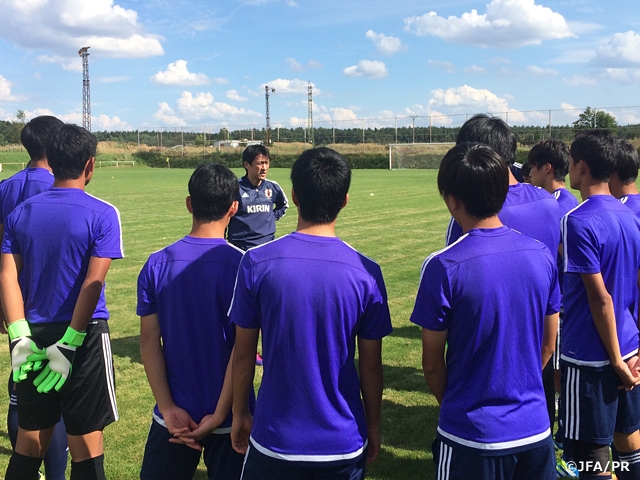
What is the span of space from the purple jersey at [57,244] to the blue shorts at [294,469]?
58.0 inches

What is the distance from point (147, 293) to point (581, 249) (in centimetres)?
230

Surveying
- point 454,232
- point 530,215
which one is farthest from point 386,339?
point 530,215

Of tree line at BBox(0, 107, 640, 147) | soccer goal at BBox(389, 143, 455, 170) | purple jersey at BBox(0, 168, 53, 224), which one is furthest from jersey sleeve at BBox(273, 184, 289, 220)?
soccer goal at BBox(389, 143, 455, 170)

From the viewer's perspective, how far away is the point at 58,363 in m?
3.04

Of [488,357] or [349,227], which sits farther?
[349,227]

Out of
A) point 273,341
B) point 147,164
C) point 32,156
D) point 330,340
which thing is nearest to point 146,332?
point 273,341

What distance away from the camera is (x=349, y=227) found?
15.1 meters

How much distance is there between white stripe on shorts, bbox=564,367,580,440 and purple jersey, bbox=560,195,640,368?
0.08 metres

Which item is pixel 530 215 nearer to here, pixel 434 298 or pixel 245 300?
pixel 434 298

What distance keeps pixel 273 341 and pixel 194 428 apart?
0.76 m

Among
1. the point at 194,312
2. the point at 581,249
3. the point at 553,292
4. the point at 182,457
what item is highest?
the point at 581,249

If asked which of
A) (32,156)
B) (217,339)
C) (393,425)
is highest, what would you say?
(32,156)

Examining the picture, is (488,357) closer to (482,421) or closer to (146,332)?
(482,421)

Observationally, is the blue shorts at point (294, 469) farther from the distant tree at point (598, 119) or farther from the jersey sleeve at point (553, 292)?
the distant tree at point (598, 119)
